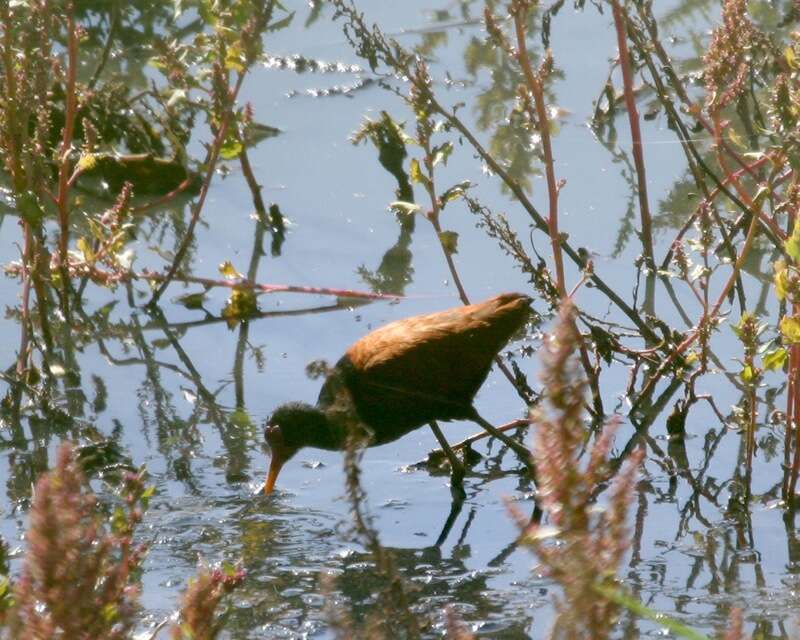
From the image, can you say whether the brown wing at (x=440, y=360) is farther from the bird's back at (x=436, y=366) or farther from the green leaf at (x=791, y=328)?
the green leaf at (x=791, y=328)

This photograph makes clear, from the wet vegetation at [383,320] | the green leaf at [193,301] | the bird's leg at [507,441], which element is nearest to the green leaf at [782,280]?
the wet vegetation at [383,320]

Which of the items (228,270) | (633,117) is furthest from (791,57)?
(228,270)

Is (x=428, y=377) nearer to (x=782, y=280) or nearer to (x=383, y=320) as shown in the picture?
(x=383, y=320)

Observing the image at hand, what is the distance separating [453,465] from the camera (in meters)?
3.87

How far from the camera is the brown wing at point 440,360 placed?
4027 mm

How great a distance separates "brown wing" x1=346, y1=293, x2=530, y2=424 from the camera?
403cm

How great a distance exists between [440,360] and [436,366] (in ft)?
0.07

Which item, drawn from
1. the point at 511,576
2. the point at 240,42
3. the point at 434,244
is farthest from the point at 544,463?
the point at 434,244

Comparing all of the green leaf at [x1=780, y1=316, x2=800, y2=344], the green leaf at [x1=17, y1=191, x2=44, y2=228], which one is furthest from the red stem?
the green leaf at [x1=17, y1=191, x2=44, y2=228]

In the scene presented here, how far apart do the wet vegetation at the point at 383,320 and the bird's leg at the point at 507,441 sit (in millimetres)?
58

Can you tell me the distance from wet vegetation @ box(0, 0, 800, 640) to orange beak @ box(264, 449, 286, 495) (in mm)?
35

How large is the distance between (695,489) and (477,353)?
2.27ft

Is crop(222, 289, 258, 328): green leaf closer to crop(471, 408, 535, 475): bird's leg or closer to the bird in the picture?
the bird

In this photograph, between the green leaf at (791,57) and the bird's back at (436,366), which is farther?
the bird's back at (436,366)
